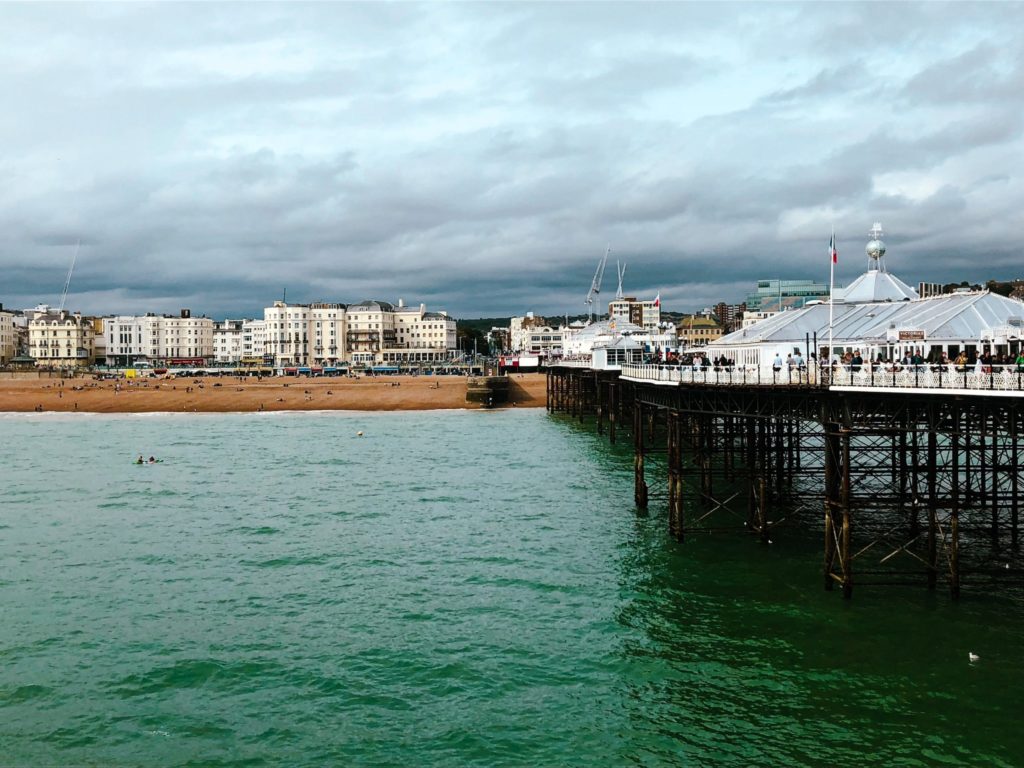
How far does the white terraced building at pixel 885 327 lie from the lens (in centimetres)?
3042

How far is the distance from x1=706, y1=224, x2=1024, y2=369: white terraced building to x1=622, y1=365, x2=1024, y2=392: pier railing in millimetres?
1541

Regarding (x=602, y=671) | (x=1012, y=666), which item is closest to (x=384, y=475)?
(x=602, y=671)

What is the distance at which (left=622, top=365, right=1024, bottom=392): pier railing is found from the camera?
828 inches

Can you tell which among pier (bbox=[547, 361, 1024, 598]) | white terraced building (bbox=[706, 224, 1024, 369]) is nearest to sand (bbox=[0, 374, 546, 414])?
white terraced building (bbox=[706, 224, 1024, 369])

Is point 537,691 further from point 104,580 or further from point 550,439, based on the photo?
point 550,439

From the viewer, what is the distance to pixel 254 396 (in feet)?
375

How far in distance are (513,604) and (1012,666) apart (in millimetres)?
12111

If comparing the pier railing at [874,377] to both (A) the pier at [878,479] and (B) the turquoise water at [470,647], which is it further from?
(B) the turquoise water at [470,647]

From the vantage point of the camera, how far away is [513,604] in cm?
2411

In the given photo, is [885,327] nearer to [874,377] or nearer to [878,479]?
[878,479]

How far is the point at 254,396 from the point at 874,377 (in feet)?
330

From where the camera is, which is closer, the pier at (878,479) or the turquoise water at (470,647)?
the turquoise water at (470,647)

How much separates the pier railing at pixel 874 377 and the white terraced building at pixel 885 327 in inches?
60.7

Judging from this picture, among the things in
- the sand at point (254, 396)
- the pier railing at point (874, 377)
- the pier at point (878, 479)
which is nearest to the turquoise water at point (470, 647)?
the pier at point (878, 479)
